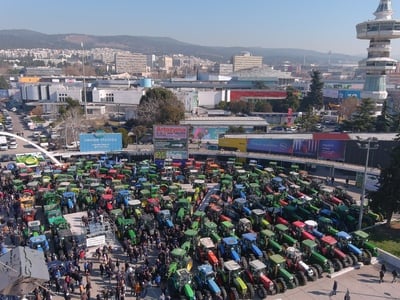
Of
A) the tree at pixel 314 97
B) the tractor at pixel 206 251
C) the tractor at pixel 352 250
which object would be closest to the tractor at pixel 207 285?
the tractor at pixel 206 251

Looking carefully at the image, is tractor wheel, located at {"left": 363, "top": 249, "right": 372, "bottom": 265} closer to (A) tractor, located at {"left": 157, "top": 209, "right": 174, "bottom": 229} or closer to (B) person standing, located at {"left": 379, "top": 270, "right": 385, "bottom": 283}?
(B) person standing, located at {"left": 379, "top": 270, "right": 385, "bottom": 283}

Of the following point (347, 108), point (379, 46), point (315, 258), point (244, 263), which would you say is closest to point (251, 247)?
point (244, 263)

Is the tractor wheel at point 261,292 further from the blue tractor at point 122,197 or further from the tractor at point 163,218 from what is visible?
the blue tractor at point 122,197

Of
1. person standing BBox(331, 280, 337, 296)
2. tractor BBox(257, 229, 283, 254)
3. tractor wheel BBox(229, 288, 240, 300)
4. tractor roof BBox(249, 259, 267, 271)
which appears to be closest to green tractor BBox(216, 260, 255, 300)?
tractor wheel BBox(229, 288, 240, 300)

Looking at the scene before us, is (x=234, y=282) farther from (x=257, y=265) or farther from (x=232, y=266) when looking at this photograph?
(x=257, y=265)

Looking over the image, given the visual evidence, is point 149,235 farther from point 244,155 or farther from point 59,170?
point 244,155

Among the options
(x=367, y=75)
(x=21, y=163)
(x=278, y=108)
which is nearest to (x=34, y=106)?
(x=21, y=163)
